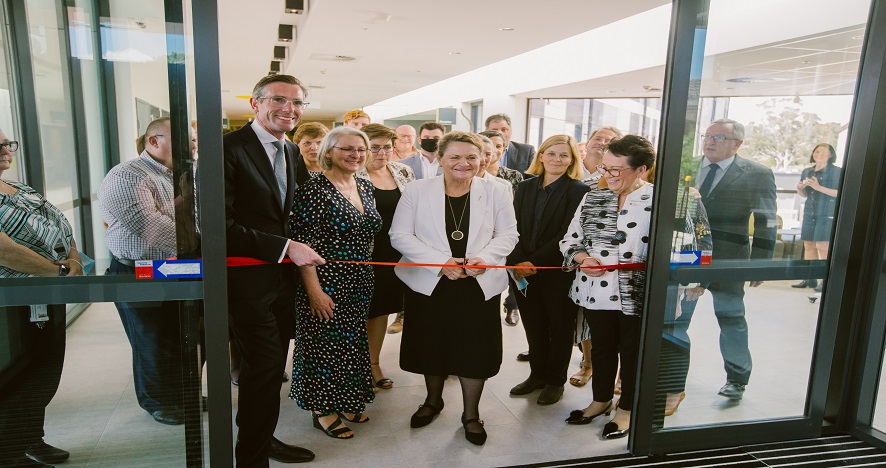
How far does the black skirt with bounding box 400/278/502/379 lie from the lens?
3254 mm

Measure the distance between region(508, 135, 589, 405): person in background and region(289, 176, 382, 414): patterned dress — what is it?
1081 mm

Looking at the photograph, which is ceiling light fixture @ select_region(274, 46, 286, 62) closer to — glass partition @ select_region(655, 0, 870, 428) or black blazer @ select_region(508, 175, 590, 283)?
black blazer @ select_region(508, 175, 590, 283)

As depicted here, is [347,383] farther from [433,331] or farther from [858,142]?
[858,142]

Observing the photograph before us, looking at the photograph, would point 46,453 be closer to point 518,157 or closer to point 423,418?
point 423,418

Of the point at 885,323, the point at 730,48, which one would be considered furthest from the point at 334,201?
the point at 885,323

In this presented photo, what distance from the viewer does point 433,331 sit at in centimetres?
332

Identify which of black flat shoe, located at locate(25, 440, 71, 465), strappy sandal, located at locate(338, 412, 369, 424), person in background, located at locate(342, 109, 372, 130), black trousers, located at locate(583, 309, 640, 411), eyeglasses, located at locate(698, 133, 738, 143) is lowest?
strappy sandal, located at locate(338, 412, 369, 424)

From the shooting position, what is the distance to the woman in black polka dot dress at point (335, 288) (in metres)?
3.08

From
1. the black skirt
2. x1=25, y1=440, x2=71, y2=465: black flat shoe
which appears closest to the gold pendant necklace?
the black skirt

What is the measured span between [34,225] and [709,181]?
293cm

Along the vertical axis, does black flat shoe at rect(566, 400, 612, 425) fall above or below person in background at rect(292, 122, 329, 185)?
below

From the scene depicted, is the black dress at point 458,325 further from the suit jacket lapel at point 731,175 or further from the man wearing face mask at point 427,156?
the man wearing face mask at point 427,156

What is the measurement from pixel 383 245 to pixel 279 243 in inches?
48.8

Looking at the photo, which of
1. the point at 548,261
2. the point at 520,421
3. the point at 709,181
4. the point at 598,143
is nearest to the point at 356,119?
the point at 598,143
